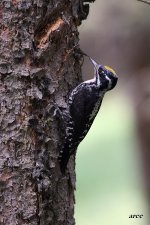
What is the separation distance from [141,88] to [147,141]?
641 mm

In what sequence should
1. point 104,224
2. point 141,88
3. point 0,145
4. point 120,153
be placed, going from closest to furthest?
point 0,145, point 141,88, point 104,224, point 120,153

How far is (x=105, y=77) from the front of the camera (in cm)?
427

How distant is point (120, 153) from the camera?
9195 millimetres

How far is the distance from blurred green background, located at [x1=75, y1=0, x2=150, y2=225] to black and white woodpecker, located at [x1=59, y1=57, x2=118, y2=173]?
228 centimetres

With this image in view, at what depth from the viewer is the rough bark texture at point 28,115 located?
3199mm

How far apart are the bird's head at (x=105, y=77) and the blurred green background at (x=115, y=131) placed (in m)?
2.23

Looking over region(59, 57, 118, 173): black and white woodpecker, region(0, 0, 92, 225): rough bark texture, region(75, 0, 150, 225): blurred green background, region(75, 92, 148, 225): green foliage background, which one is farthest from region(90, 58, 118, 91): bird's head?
region(75, 92, 148, 225): green foliage background

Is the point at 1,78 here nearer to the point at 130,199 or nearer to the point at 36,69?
the point at 36,69

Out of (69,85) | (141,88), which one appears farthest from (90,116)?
(141,88)

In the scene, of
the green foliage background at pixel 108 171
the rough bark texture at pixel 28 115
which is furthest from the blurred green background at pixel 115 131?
the rough bark texture at pixel 28 115

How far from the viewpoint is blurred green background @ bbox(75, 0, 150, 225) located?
21.6ft

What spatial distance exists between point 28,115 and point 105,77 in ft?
3.81

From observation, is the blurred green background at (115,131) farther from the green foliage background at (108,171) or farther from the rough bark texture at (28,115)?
the rough bark texture at (28,115)

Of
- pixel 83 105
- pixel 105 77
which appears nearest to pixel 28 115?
pixel 83 105
